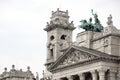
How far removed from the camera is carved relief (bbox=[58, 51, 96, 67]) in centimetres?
7075

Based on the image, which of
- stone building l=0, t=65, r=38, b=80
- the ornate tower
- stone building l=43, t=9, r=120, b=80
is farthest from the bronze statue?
stone building l=0, t=65, r=38, b=80

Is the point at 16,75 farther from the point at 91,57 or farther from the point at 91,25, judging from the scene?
the point at 91,57

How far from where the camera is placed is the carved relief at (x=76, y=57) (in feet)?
232

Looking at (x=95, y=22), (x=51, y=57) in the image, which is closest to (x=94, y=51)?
(x=95, y=22)

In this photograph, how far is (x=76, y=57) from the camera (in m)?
73.1

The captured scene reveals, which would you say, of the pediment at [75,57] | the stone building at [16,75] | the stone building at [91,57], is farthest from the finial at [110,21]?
the stone building at [16,75]

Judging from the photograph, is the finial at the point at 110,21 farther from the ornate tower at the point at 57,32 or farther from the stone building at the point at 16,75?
the stone building at the point at 16,75

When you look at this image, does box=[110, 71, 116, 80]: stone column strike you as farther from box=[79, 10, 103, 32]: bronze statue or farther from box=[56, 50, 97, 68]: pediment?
box=[79, 10, 103, 32]: bronze statue

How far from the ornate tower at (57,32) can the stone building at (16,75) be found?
24.4 meters

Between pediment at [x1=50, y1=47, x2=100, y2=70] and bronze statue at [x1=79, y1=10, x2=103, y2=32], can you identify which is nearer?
pediment at [x1=50, y1=47, x2=100, y2=70]

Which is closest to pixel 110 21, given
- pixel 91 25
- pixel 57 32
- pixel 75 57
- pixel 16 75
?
pixel 91 25

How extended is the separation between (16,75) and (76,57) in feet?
140

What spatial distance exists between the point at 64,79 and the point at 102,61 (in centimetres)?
1111

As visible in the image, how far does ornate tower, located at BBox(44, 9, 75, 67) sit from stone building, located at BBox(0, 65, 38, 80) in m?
24.4
